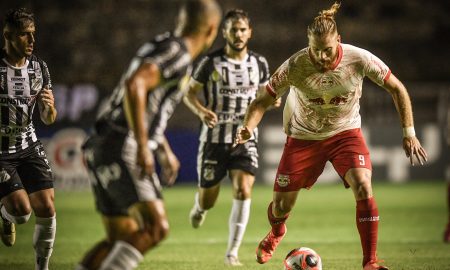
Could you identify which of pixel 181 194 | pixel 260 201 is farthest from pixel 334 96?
pixel 181 194

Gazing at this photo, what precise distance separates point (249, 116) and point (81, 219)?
668cm

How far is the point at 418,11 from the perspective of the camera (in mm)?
25656

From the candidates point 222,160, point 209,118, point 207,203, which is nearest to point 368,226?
point 209,118

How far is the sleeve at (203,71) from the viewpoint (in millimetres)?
9344

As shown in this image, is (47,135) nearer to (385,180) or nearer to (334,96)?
(385,180)

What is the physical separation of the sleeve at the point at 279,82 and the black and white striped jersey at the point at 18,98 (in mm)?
2124

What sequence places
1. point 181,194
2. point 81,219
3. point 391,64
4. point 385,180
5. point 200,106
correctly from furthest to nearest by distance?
point 391,64, point 385,180, point 181,194, point 81,219, point 200,106

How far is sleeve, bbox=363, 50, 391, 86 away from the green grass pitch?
2.03 meters

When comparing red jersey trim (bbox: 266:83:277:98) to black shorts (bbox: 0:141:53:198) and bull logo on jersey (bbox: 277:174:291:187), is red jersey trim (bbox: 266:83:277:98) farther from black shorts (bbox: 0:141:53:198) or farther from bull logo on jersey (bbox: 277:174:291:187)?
black shorts (bbox: 0:141:53:198)

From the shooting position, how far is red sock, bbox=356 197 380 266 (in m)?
7.07

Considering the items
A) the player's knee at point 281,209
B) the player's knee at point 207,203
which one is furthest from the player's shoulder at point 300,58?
the player's knee at point 207,203

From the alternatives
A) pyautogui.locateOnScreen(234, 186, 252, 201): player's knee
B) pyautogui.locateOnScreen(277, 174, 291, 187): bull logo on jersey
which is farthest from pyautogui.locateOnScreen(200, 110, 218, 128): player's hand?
pyautogui.locateOnScreen(277, 174, 291, 187): bull logo on jersey

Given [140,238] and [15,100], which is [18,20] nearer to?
[15,100]

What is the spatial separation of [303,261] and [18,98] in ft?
9.92
